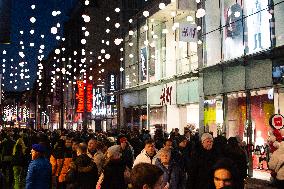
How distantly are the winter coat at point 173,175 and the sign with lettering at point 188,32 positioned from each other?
1583cm

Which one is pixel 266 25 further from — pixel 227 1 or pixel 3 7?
pixel 3 7

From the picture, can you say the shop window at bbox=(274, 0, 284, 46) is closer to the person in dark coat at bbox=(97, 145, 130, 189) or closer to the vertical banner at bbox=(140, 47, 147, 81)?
the person in dark coat at bbox=(97, 145, 130, 189)

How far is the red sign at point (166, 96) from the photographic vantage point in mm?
30980

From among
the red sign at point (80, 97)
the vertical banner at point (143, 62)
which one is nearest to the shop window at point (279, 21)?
the vertical banner at point (143, 62)

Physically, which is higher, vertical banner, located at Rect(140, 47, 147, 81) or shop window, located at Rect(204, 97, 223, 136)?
vertical banner, located at Rect(140, 47, 147, 81)

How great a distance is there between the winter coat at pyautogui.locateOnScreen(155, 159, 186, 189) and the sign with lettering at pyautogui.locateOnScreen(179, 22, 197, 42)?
15.8 meters

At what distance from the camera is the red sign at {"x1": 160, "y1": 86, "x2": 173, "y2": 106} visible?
3098 centimetres

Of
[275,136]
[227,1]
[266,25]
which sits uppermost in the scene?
[227,1]

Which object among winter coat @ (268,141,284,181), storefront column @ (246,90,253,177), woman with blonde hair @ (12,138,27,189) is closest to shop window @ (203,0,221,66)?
storefront column @ (246,90,253,177)

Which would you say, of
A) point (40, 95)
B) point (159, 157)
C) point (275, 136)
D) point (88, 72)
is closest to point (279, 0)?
point (275, 136)

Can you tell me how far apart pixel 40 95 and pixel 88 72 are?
1235 inches

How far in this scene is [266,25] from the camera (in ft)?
63.3

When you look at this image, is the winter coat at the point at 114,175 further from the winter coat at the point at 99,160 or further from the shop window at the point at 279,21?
the shop window at the point at 279,21

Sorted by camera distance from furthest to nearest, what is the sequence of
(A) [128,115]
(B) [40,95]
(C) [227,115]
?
(B) [40,95], (A) [128,115], (C) [227,115]
